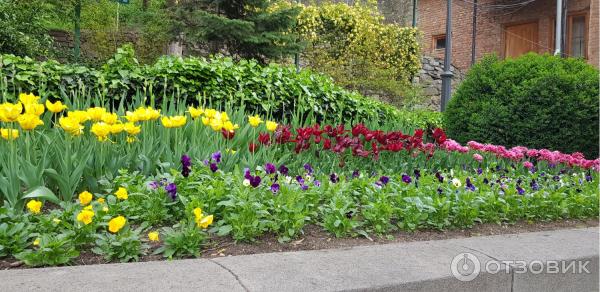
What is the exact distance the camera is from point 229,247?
241 cm

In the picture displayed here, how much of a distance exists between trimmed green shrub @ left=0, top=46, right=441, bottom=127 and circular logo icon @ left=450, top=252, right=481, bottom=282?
113 inches

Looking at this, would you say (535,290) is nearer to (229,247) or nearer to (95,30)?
(229,247)

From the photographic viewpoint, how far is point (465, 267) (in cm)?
220

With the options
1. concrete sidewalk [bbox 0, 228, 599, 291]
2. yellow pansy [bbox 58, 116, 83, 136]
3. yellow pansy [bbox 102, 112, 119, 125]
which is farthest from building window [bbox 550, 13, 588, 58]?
yellow pansy [bbox 58, 116, 83, 136]

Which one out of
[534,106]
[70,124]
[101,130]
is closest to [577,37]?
[534,106]

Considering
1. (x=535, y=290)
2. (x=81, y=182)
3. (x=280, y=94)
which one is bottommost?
(x=535, y=290)

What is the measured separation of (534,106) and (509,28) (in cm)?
1262

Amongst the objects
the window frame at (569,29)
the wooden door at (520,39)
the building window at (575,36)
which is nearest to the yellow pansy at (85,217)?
the window frame at (569,29)

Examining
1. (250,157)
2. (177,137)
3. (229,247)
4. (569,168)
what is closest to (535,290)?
(229,247)

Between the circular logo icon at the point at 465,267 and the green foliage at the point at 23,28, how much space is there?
9.71 metres

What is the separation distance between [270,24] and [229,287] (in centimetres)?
891

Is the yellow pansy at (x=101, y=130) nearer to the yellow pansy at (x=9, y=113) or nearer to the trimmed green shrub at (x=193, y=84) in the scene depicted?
the yellow pansy at (x=9, y=113)

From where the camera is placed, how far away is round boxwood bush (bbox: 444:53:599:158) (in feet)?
19.8

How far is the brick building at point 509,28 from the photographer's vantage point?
50.0 feet
